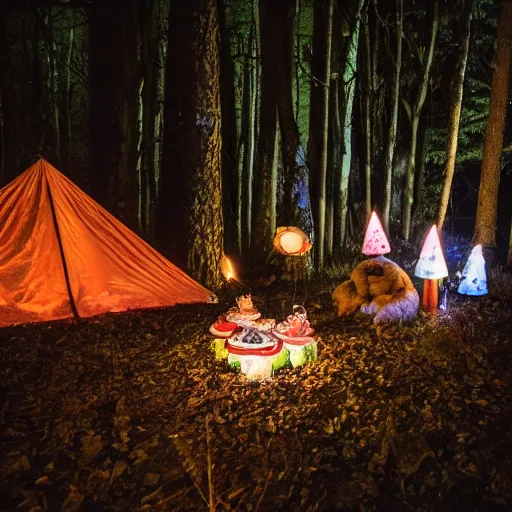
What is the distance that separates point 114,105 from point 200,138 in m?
7.39

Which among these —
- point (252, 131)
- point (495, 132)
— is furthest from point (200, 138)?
point (495, 132)

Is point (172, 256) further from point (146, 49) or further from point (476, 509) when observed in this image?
point (476, 509)

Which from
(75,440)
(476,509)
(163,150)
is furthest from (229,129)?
(476,509)

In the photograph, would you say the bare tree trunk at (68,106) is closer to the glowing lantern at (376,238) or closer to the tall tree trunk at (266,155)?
the tall tree trunk at (266,155)

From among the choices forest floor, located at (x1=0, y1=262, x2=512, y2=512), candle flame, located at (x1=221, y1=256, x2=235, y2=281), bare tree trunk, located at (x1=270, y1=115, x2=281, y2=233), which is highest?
bare tree trunk, located at (x1=270, y1=115, x2=281, y2=233)

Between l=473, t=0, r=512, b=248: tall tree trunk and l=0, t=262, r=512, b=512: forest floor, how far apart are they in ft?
10.4

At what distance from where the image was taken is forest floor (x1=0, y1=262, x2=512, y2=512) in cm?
311

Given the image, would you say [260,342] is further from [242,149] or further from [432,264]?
[242,149]

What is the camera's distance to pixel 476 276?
22.8ft

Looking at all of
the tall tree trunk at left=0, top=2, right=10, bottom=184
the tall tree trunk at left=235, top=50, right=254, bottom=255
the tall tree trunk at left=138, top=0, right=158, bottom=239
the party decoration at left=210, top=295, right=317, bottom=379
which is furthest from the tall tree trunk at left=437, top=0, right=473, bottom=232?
the tall tree trunk at left=0, top=2, right=10, bottom=184

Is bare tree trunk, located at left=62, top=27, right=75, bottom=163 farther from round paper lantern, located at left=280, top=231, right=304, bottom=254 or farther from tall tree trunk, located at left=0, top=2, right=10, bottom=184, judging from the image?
round paper lantern, located at left=280, top=231, right=304, bottom=254

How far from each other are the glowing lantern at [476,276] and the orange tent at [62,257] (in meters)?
4.50

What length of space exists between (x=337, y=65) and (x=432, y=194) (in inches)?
209

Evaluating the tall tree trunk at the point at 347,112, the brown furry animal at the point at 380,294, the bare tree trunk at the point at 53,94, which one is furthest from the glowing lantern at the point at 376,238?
the bare tree trunk at the point at 53,94
